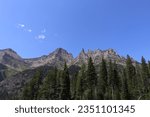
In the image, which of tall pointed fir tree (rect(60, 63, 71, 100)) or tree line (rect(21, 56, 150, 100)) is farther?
Answer: tree line (rect(21, 56, 150, 100))

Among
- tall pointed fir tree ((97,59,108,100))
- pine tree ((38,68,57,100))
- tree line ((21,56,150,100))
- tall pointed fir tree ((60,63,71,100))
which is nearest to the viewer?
tall pointed fir tree ((60,63,71,100))

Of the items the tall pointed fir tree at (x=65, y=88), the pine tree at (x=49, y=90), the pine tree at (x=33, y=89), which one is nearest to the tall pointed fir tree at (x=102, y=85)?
the tall pointed fir tree at (x=65, y=88)

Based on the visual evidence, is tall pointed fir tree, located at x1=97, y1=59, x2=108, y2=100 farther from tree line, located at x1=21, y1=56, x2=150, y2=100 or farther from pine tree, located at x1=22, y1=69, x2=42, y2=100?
pine tree, located at x1=22, y1=69, x2=42, y2=100

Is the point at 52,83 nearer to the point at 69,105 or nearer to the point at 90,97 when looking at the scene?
the point at 90,97

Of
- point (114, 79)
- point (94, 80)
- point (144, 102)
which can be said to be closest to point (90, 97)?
point (94, 80)

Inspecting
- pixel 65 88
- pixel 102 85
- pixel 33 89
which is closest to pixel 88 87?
pixel 102 85

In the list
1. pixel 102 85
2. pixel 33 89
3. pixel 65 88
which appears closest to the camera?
pixel 65 88

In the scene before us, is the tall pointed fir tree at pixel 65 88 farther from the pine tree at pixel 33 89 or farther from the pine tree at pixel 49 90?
the pine tree at pixel 33 89

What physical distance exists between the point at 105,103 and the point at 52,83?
67876 mm

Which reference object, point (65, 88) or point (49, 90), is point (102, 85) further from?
point (49, 90)

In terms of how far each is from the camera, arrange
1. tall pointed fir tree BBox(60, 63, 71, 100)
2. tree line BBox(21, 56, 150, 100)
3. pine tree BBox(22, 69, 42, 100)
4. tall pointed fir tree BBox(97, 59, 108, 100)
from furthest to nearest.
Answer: pine tree BBox(22, 69, 42, 100)
tall pointed fir tree BBox(97, 59, 108, 100)
tree line BBox(21, 56, 150, 100)
tall pointed fir tree BBox(60, 63, 71, 100)

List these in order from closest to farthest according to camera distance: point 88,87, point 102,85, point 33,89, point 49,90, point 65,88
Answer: point 65,88, point 49,90, point 88,87, point 33,89, point 102,85

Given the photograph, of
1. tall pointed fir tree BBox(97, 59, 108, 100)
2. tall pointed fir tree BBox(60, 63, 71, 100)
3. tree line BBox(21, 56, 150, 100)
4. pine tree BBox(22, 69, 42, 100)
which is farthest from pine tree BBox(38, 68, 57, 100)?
tall pointed fir tree BBox(97, 59, 108, 100)

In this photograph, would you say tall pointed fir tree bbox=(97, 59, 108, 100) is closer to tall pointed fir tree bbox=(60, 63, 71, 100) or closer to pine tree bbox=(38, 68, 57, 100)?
tall pointed fir tree bbox=(60, 63, 71, 100)
